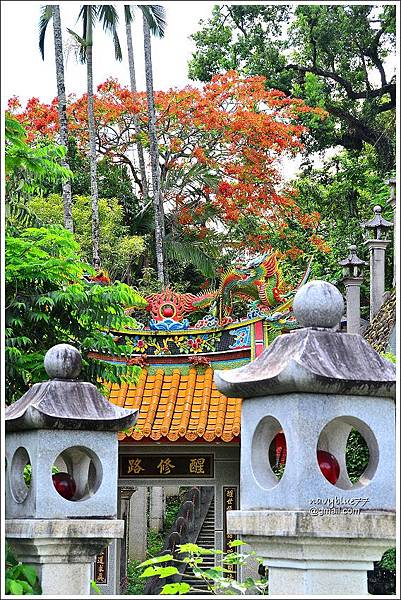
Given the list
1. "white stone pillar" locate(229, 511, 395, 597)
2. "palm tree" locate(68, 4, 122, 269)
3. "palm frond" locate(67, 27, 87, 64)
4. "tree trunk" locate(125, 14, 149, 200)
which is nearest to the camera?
"white stone pillar" locate(229, 511, 395, 597)

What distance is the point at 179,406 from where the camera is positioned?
9.92 m

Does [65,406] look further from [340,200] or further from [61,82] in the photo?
[340,200]

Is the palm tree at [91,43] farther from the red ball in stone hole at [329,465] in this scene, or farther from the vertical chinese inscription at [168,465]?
the red ball in stone hole at [329,465]

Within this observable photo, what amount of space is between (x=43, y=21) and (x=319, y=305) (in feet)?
42.6

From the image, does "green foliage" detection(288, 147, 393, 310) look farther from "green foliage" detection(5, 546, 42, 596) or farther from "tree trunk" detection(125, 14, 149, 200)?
"green foliage" detection(5, 546, 42, 596)

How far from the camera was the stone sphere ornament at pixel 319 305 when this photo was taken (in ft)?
11.9

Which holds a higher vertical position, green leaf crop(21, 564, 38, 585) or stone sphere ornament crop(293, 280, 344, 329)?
stone sphere ornament crop(293, 280, 344, 329)

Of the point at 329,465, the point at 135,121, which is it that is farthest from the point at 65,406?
the point at 135,121

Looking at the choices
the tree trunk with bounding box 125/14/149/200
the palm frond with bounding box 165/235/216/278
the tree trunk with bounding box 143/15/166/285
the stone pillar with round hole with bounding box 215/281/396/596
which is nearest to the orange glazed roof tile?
the stone pillar with round hole with bounding box 215/281/396/596

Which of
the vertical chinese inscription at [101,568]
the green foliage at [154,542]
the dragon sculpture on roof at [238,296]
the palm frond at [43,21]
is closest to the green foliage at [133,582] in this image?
the green foliage at [154,542]

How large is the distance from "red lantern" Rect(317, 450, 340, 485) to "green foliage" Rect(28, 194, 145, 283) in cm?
1306

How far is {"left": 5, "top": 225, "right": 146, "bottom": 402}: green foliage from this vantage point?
613 centimetres

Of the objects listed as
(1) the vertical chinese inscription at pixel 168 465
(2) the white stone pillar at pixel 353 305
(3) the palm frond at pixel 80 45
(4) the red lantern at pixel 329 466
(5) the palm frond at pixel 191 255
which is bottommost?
(1) the vertical chinese inscription at pixel 168 465

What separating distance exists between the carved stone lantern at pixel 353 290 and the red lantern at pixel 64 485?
5578 millimetres
